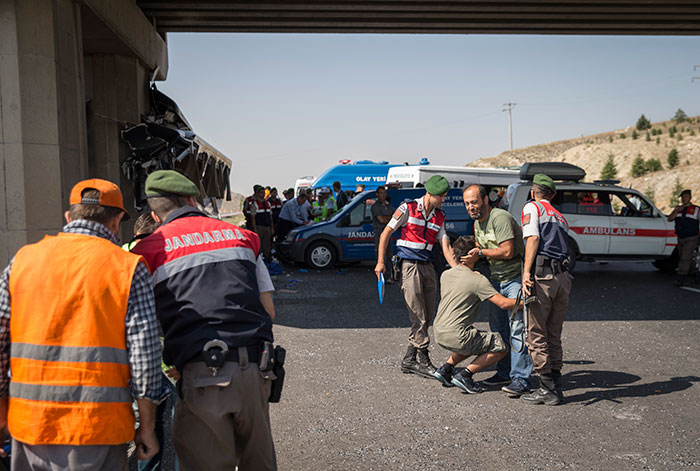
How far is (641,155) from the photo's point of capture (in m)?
57.1

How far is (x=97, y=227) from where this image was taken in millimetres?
2416

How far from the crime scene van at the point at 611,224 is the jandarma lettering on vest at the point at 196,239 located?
10.6 m

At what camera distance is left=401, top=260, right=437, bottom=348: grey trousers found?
592 cm

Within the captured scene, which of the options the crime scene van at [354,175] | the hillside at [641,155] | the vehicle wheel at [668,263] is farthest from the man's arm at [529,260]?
the hillside at [641,155]

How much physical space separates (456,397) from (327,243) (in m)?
8.81

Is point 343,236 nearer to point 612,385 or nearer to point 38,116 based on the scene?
point 612,385

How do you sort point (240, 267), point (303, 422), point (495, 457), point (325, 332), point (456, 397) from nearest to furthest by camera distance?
1. point (240, 267)
2. point (495, 457)
3. point (303, 422)
4. point (456, 397)
5. point (325, 332)

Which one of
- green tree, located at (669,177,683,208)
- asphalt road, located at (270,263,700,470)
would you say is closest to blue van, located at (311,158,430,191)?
asphalt road, located at (270,263,700,470)

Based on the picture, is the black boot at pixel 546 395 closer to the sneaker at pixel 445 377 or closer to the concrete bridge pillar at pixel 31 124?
the sneaker at pixel 445 377

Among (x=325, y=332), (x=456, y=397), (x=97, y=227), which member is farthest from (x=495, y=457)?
(x=325, y=332)

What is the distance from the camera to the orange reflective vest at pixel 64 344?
221 cm

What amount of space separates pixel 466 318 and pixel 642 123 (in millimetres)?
75112

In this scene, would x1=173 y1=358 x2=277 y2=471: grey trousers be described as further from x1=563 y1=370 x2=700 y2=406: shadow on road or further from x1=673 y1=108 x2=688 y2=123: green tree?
x1=673 y1=108 x2=688 y2=123: green tree

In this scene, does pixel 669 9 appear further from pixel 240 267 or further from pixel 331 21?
pixel 240 267
